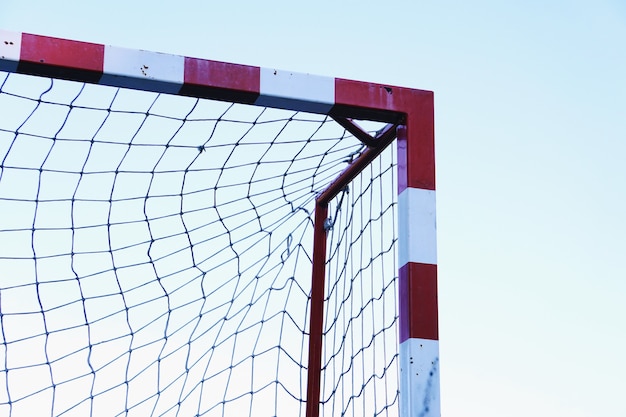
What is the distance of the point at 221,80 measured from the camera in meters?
2.56

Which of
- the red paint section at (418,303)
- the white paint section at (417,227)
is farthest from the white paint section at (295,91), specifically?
the red paint section at (418,303)

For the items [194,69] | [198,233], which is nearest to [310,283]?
[198,233]

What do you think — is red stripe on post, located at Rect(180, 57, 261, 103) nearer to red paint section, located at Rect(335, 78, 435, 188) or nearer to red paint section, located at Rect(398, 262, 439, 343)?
red paint section, located at Rect(335, 78, 435, 188)

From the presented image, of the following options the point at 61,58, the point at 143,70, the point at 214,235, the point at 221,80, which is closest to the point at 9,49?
the point at 61,58

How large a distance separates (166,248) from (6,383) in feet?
2.09

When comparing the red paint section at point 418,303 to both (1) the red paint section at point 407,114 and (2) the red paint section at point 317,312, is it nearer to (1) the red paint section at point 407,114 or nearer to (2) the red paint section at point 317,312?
(1) the red paint section at point 407,114

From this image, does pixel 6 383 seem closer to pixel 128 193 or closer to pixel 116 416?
pixel 116 416

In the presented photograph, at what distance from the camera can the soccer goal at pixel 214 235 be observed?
256 cm

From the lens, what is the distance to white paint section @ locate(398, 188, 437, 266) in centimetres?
254

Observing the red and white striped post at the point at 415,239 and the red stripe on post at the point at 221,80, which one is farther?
the red stripe on post at the point at 221,80

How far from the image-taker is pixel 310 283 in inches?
130

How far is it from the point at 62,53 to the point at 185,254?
0.94 metres

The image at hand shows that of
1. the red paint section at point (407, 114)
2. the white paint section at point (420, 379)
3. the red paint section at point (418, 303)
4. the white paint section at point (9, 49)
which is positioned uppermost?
the white paint section at point (9, 49)

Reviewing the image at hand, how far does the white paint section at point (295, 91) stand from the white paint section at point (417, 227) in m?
0.35
